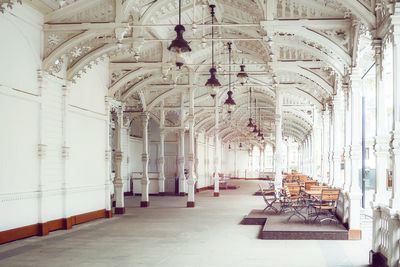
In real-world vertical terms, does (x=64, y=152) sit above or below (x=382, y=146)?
below

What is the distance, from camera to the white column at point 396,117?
7.13 meters

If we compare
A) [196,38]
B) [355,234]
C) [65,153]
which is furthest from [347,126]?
[65,153]

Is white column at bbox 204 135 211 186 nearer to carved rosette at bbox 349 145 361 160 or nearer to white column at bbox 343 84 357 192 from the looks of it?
white column at bbox 343 84 357 192

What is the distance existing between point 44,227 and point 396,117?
8407 millimetres

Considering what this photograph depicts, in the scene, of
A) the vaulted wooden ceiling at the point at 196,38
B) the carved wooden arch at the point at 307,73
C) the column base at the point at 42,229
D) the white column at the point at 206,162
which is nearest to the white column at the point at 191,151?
the vaulted wooden ceiling at the point at 196,38

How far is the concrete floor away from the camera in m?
8.63

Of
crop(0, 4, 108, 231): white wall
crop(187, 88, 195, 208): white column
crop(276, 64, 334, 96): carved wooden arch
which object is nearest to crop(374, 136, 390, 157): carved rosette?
crop(0, 4, 108, 231): white wall

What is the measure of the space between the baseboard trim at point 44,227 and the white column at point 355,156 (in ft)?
23.6

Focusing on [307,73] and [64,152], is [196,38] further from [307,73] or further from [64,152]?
[307,73]

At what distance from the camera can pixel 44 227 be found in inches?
460

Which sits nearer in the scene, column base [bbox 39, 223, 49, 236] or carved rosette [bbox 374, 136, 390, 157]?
carved rosette [bbox 374, 136, 390, 157]

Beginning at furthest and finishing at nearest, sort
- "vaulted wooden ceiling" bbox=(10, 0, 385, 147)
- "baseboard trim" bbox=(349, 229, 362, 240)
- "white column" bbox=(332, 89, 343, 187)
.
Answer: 1. "white column" bbox=(332, 89, 343, 187)
2. "baseboard trim" bbox=(349, 229, 362, 240)
3. "vaulted wooden ceiling" bbox=(10, 0, 385, 147)

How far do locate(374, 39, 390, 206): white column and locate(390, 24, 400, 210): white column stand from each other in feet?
2.34

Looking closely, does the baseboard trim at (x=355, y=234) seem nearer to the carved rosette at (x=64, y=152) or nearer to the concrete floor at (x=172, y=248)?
the concrete floor at (x=172, y=248)
